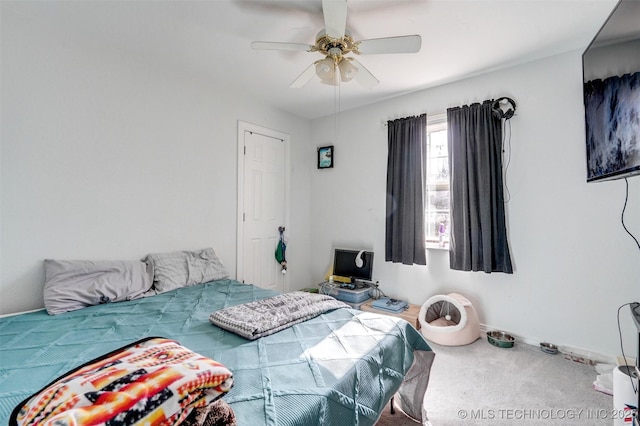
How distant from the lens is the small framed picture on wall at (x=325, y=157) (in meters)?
4.00

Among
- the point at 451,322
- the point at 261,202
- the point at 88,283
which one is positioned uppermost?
the point at 261,202

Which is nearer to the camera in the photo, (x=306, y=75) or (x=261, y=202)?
(x=306, y=75)

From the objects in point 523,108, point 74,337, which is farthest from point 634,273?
point 74,337

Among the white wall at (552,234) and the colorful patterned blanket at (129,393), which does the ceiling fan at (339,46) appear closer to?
the white wall at (552,234)

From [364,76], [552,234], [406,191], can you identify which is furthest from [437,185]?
[364,76]

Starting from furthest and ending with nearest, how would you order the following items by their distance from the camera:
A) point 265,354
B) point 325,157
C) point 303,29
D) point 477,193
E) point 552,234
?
1. point 325,157
2. point 477,193
3. point 552,234
4. point 303,29
5. point 265,354

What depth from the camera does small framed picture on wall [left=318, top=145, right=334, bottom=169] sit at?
4.00 meters

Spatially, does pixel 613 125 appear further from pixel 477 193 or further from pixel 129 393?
pixel 129 393

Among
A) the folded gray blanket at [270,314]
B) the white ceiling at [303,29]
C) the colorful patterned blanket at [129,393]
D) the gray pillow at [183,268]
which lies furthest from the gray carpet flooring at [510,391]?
the white ceiling at [303,29]

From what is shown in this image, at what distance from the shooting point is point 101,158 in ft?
7.63

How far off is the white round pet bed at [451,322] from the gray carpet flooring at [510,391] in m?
0.11

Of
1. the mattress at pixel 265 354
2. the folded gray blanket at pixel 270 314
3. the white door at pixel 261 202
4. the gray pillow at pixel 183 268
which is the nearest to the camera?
the mattress at pixel 265 354

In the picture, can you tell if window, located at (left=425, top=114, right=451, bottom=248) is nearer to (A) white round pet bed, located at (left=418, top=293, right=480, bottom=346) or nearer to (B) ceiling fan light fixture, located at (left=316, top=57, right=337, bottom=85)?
(A) white round pet bed, located at (left=418, top=293, right=480, bottom=346)

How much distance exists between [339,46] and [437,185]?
1.87 m
